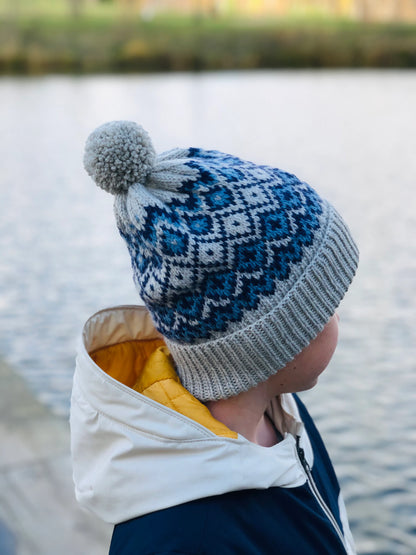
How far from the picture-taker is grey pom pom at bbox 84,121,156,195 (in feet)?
4.59

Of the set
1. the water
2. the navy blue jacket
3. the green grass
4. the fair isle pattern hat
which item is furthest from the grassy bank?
the navy blue jacket

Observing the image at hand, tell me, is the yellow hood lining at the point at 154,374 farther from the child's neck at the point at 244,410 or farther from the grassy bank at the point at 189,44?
the grassy bank at the point at 189,44

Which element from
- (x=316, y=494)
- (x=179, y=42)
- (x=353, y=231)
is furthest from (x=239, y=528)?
(x=179, y=42)

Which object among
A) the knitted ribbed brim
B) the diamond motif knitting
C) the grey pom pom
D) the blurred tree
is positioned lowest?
the blurred tree

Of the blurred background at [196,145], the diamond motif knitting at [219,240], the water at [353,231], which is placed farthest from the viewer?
the water at [353,231]

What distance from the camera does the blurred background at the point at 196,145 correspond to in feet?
11.6

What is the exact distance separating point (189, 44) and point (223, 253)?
129ft

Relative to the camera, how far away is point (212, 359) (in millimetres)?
1445

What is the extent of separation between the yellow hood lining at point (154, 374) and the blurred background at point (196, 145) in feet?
4.31

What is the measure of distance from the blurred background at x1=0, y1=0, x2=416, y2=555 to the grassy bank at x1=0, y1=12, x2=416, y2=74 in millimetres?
94

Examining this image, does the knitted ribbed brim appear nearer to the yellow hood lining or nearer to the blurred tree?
the yellow hood lining

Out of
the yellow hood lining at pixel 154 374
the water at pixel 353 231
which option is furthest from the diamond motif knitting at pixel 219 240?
the water at pixel 353 231

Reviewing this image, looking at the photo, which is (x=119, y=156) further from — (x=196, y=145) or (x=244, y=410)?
(x=196, y=145)

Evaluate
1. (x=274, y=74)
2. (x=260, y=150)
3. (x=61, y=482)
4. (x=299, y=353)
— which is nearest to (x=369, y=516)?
(x=61, y=482)
